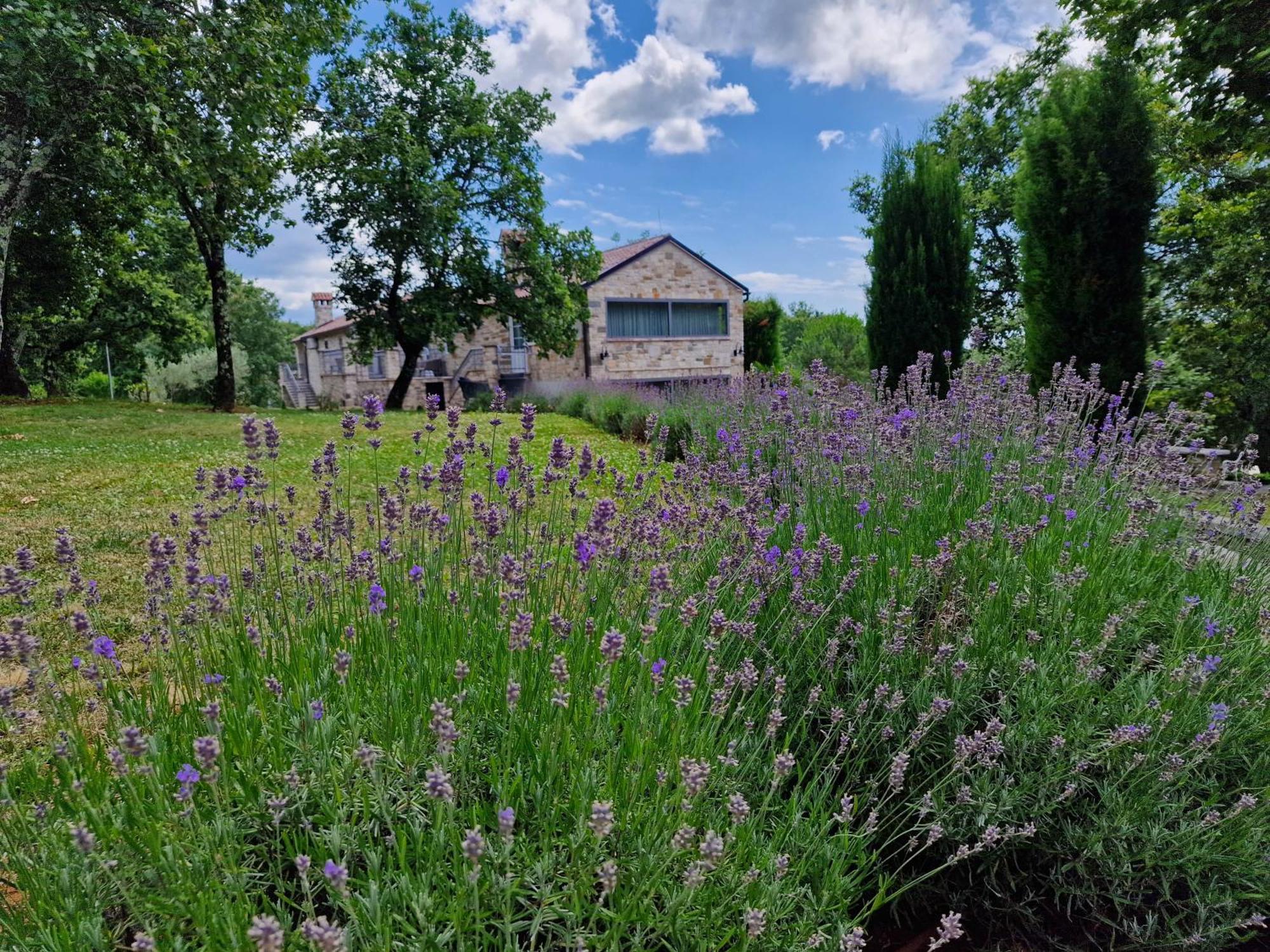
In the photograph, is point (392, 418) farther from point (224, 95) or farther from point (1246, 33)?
point (1246, 33)

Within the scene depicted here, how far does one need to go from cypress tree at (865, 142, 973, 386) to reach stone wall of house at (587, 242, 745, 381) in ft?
48.7

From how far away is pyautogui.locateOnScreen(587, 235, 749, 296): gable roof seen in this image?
85.2ft

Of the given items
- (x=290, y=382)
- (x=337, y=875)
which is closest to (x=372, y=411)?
(x=337, y=875)

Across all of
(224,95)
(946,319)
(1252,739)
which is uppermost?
(224,95)

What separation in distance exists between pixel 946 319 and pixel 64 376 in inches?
1457

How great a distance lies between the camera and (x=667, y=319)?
91.1 ft

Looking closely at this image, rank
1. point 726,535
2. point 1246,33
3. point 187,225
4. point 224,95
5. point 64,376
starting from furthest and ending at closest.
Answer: point 64,376
point 187,225
point 224,95
point 1246,33
point 726,535

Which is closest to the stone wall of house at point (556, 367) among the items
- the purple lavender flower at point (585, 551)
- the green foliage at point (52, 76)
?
the green foliage at point (52, 76)

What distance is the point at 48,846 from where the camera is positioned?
1.66 m

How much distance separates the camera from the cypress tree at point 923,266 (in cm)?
1052

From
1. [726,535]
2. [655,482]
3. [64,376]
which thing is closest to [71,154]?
[655,482]

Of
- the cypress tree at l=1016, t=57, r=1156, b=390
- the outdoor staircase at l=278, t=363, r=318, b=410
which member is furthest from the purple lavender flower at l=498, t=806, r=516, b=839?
the outdoor staircase at l=278, t=363, r=318, b=410

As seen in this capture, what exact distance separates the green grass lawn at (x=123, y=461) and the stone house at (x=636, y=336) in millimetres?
9979

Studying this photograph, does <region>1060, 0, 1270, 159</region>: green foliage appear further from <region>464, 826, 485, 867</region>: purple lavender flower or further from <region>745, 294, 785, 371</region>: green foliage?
<region>745, 294, 785, 371</region>: green foliage
